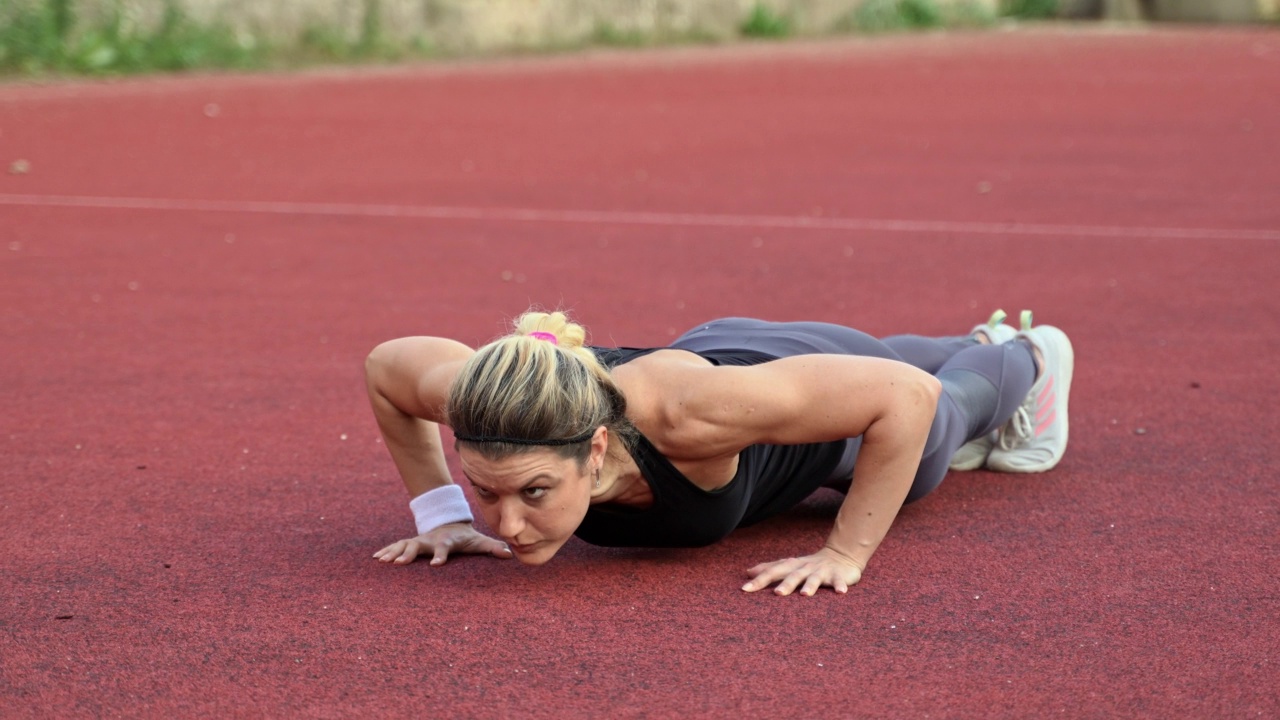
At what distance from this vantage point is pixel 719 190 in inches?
356

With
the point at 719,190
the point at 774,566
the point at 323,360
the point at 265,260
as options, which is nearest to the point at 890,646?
the point at 774,566

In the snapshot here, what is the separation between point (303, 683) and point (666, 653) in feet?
2.27

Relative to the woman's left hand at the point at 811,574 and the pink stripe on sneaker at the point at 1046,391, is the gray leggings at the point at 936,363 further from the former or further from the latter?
the woman's left hand at the point at 811,574

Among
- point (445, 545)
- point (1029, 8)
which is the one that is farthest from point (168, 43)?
point (1029, 8)

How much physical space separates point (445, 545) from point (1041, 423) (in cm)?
170

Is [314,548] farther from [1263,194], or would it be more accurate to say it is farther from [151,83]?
[151,83]

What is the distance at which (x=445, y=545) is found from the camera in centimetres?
341

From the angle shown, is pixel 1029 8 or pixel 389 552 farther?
pixel 1029 8

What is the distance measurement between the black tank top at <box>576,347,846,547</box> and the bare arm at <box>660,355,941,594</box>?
0.41 feet


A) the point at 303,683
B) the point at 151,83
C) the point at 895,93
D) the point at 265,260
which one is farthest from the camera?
the point at 895,93

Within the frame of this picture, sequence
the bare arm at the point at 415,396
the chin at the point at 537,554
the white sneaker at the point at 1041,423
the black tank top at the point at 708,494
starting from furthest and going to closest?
the white sneaker at the point at 1041,423 < the bare arm at the point at 415,396 < the black tank top at the point at 708,494 < the chin at the point at 537,554

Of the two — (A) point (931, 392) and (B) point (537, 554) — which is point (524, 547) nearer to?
(B) point (537, 554)

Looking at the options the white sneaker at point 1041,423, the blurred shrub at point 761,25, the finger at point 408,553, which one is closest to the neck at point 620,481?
the finger at point 408,553

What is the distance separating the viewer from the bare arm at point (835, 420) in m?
2.92
